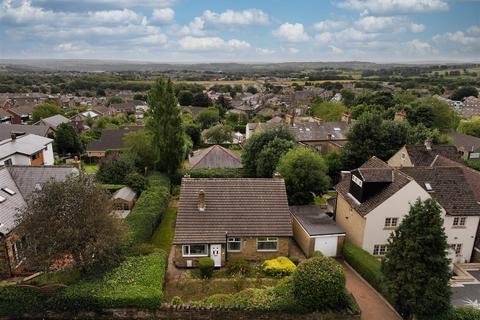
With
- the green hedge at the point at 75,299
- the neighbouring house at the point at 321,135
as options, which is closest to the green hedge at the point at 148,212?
the green hedge at the point at 75,299

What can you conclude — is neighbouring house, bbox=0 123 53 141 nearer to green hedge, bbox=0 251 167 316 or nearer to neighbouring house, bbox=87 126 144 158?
neighbouring house, bbox=87 126 144 158

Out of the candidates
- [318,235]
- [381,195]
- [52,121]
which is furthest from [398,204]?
[52,121]

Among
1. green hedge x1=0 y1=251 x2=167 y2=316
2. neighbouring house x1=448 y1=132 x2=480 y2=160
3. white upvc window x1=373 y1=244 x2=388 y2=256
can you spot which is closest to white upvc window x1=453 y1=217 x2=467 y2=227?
white upvc window x1=373 y1=244 x2=388 y2=256

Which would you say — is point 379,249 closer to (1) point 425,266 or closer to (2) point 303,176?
(1) point 425,266

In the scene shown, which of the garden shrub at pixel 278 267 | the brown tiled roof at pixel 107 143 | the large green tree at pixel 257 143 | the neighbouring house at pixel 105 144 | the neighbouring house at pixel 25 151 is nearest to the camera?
the garden shrub at pixel 278 267

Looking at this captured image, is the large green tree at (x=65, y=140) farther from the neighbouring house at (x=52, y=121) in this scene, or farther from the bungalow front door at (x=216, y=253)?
the bungalow front door at (x=216, y=253)
